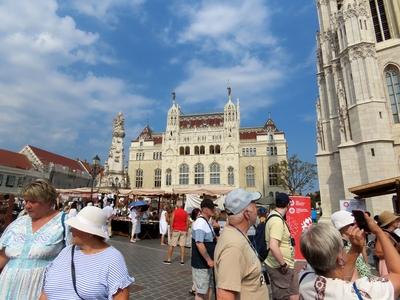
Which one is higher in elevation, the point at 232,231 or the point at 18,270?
the point at 232,231

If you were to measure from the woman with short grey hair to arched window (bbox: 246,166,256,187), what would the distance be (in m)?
55.3

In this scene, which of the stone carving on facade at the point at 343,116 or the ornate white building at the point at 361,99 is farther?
the stone carving on facade at the point at 343,116

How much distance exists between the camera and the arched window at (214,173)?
56.7 meters

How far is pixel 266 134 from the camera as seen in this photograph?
59.3 meters

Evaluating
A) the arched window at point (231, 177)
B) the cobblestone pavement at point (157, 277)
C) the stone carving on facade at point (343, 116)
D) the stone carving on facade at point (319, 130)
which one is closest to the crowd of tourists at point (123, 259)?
the cobblestone pavement at point (157, 277)

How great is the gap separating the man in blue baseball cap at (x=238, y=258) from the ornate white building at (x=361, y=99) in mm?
19459

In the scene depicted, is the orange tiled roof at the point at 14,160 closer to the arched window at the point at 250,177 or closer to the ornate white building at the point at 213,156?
the ornate white building at the point at 213,156

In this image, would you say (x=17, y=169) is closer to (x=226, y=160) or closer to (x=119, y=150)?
(x=119, y=150)

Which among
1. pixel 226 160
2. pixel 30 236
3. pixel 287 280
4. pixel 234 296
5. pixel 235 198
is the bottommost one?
pixel 287 280

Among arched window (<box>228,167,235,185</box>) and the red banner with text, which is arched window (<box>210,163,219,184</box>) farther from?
the red banner with text

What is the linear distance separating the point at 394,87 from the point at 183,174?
42855 millimetres

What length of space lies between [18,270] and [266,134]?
194ft

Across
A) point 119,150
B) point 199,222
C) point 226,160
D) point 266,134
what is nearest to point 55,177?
point 119,150

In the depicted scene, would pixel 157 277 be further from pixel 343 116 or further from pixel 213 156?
pixel 213 156
